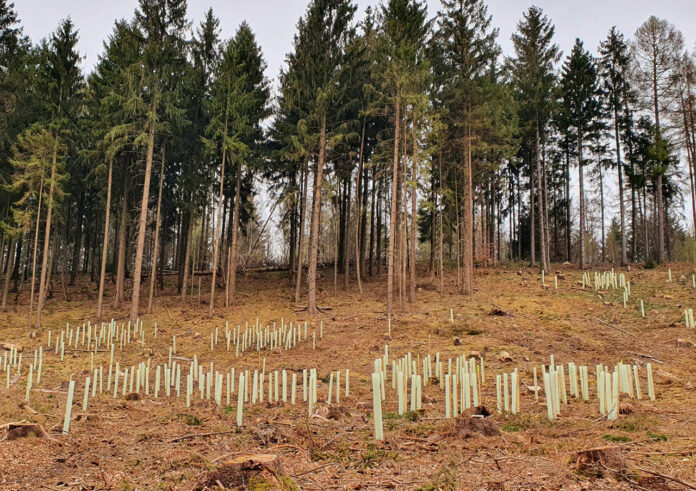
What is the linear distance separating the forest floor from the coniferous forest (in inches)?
2.8

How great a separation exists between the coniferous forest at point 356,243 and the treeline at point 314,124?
15 cm

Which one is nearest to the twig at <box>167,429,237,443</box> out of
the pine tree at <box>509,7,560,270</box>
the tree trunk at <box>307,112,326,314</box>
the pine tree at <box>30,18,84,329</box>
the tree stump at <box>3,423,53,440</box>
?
the tree stump at <box>3,423,53,440</box>

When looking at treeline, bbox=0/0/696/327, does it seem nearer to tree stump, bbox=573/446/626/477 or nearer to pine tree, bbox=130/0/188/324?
pine tree, bbox=130/0/188/324

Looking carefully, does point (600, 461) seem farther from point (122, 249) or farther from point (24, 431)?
point (122, 249)

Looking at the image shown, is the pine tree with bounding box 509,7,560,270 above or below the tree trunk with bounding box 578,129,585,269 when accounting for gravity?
above

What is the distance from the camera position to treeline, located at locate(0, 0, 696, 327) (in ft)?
62.4

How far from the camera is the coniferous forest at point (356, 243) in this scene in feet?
20.0

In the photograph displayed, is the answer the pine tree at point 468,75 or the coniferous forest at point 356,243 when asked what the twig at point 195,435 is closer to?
the coniferous forest at point 356,243

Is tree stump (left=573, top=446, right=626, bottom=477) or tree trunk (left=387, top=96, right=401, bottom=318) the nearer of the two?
tree stump (left=573, top=446, right=626, bottom=477)

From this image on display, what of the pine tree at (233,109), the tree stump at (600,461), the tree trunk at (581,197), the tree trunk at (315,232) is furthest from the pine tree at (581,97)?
the tree stump at (600,461)

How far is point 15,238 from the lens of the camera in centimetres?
2094

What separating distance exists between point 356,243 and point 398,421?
15.9 metres

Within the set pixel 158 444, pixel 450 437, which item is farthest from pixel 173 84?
pixel 450 437

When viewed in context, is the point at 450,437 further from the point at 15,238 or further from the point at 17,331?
the point at 15,238
